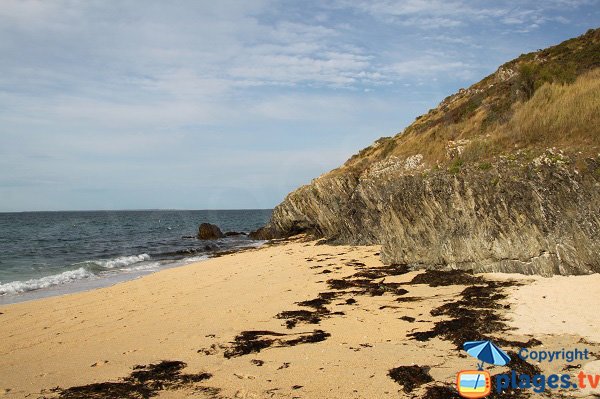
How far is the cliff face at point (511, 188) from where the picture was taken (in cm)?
1259

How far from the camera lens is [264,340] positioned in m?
9.40

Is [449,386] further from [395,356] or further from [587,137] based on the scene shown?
[587,137]

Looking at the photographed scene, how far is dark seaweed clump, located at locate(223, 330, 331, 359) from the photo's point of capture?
8.83m

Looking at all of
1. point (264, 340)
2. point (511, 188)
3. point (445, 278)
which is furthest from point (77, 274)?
point (511, 188)

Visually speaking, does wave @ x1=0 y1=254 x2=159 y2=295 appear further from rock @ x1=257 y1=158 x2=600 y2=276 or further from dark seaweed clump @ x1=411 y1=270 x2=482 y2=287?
dark seaweed clump @ x1=411 y1=270 x2=482 y2=287

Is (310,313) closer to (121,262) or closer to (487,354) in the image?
(487,354)

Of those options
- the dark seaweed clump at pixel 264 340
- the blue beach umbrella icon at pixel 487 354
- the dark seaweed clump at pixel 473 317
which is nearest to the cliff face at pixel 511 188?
the dark seaweed clump at pixel 473 317

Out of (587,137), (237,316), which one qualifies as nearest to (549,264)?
(587,137)

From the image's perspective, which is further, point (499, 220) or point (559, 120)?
point (559, 120)

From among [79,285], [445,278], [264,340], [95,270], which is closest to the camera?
[264,340]

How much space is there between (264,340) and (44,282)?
17.6 m

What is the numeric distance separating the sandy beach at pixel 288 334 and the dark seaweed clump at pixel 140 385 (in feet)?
0.12

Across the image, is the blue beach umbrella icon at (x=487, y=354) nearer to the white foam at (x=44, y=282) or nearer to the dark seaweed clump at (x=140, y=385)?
the dark seaweed clump at (x=140, y=385)

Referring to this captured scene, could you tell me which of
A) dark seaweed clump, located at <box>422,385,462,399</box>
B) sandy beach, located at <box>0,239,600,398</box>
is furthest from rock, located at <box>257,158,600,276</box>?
dark seaweed clump, located at <box>422,385,462,399</box>
